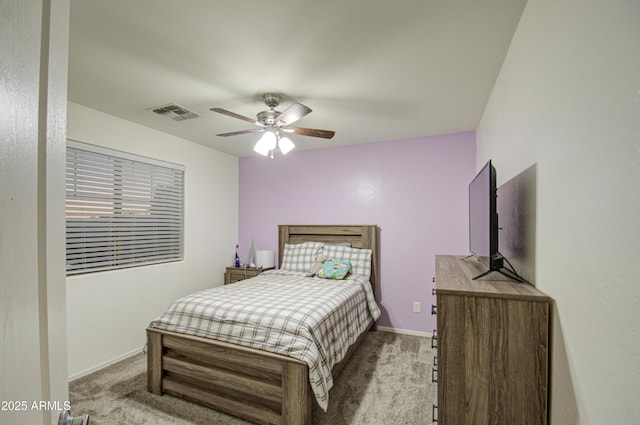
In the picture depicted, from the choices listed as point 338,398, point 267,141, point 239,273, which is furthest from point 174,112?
point 338,398

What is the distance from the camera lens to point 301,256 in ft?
12.7

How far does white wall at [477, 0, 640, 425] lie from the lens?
0.69 metres

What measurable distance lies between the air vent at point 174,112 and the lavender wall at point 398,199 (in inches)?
66.3

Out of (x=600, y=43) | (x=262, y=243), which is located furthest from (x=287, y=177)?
(x=600, y=43)

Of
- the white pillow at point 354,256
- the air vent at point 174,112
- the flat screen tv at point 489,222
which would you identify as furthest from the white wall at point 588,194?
the air vent at point 174,112

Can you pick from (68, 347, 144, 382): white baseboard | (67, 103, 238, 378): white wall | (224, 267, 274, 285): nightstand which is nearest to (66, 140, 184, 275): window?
(67, 103, 238, 378): white wall

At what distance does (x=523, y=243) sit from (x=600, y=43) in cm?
100

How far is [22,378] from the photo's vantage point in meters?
0.45

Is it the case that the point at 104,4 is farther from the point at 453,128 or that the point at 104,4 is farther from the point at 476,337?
the point at 453,128

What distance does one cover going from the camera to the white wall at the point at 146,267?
8.54 feet

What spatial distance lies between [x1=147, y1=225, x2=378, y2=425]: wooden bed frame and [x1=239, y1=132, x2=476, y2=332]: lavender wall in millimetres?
1498

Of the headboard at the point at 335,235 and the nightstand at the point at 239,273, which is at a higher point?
the headboard at the point at 335,235

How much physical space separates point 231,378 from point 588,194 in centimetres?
216

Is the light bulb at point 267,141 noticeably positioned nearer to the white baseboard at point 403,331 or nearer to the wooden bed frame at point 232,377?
the wooden bed frame at point 232,377
